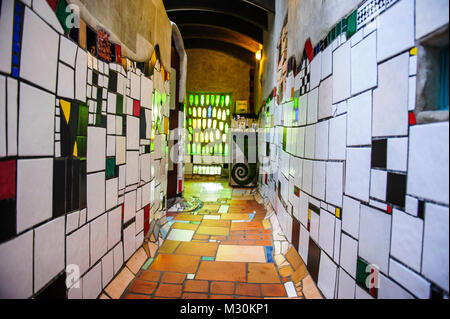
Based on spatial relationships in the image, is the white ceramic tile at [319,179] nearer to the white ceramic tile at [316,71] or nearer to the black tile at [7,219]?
the white ceramic tile at [316,71]

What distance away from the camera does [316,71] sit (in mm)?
1719

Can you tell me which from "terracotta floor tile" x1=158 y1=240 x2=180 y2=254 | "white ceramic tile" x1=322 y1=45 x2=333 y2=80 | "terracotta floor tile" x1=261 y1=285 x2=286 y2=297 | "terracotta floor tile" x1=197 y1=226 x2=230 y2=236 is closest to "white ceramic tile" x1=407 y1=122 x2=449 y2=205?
"white ceramic tile" x1=322 y1=45 x2=333 y2=80

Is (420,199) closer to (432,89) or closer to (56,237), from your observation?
(432,89)

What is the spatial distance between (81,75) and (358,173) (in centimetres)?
138

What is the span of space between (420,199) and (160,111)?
2.36 m

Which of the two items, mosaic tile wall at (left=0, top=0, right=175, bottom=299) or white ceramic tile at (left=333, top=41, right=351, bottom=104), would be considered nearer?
mosaic tile wall at (left=0, top=0, right=175, bottom=299)

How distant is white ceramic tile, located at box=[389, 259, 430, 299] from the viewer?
73 centimetres

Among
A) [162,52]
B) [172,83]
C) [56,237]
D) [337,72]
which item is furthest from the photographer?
[172,83]

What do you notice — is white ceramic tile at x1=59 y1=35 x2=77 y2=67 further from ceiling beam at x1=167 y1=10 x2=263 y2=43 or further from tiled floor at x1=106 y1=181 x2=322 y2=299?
ceiling beam at x1=167 y1=10 x2=263 y2=43

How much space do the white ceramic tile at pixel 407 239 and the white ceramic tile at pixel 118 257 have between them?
1.50 m

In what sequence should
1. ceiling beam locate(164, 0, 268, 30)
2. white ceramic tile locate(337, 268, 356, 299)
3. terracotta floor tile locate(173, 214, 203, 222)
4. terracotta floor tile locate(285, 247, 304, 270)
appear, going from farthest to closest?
ceiling beam locate(164, 0, 268, 30) < terracotta floor tile locate(173, 214, 203, 222) < terracotta floor tile locate(285, 247, 304, 270) < white ceramic tile locate(337, 268, 356, 299)

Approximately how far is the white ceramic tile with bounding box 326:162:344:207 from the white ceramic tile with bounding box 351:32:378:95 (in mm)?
402

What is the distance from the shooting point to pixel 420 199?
2.50 feet

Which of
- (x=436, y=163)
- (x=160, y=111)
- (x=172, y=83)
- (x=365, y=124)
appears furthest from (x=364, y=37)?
(x=172, y=83)
